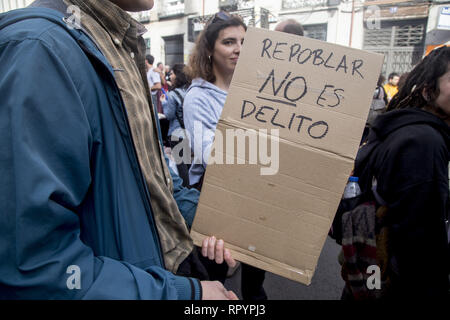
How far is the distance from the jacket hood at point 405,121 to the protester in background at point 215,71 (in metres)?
0.89

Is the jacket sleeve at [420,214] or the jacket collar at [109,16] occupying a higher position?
the jacket collar at [109,16]

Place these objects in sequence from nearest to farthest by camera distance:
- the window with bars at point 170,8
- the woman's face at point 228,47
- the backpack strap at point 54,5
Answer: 1. the backpack strap at point 54,5
2. the woman's face at point 228,47
3. the window with bars at point 170,8

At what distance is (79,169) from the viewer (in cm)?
65

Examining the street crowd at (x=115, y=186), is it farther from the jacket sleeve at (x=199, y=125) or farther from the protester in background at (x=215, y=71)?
the protester in background at (x=215, y=71)

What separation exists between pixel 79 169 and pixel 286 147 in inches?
23.2

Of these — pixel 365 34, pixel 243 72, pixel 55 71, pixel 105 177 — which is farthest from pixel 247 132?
pixel 365 34

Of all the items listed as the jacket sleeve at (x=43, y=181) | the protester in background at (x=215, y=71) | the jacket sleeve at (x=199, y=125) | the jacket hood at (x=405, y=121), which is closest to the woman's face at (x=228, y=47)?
the protester in background at (x=215, y=71)

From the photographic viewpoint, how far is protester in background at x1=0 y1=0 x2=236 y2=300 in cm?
57

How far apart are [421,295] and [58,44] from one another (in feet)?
5.12

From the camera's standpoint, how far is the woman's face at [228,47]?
6.76 ft

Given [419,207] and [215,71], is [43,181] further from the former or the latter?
[215,71]

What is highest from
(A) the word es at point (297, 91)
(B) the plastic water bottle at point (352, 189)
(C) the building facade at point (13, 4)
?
(C) the building facade at point (13, 4)

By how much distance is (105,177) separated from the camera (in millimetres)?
752

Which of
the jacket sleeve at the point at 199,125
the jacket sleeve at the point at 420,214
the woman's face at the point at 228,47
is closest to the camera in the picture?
the jacket sleeve at the point at 420,214
